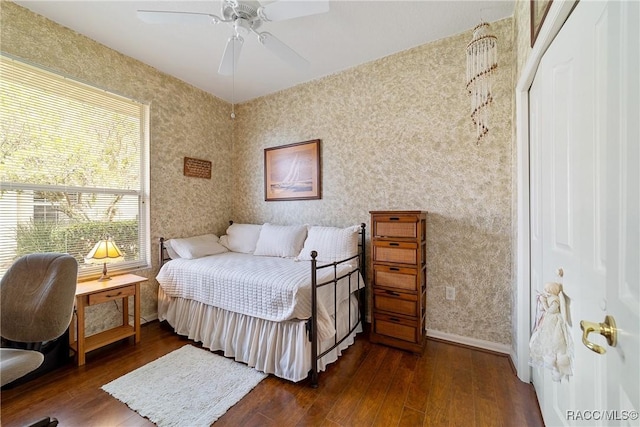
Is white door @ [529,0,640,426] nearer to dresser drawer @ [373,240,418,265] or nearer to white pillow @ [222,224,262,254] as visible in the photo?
dresser drawer @ [373,240,418,265]

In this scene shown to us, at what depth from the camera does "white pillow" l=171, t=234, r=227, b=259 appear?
2752 millimetres

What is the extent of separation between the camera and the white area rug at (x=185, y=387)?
1.51m

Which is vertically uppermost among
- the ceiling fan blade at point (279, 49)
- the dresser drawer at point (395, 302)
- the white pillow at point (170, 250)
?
the ceiling fan blade at point (279, 49)

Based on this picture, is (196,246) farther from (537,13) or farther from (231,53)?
(537,13)

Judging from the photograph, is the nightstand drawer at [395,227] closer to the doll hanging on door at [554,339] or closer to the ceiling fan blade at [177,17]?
the doll hanging on door at [554,339]

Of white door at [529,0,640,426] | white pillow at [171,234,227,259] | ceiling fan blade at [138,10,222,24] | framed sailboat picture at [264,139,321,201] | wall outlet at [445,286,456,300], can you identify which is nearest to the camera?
white door at [529,0,640,426]

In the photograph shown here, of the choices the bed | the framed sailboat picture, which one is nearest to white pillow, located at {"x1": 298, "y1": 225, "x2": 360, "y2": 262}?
the bed

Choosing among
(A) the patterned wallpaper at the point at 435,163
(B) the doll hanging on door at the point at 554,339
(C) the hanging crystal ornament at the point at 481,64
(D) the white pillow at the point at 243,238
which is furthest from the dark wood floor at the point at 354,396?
(C) the hanging crystal ornament at the point at 481,64

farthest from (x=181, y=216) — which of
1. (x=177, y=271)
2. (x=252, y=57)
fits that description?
(x=252, y=57)

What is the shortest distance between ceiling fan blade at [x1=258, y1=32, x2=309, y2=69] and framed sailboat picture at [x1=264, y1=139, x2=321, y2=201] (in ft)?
3.30

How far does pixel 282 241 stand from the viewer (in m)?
2.85

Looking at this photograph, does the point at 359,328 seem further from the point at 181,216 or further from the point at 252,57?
the point at 252,57

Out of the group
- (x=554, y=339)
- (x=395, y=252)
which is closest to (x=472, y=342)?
(x=395, y=252)

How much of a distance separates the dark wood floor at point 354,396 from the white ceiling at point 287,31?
109 inches
